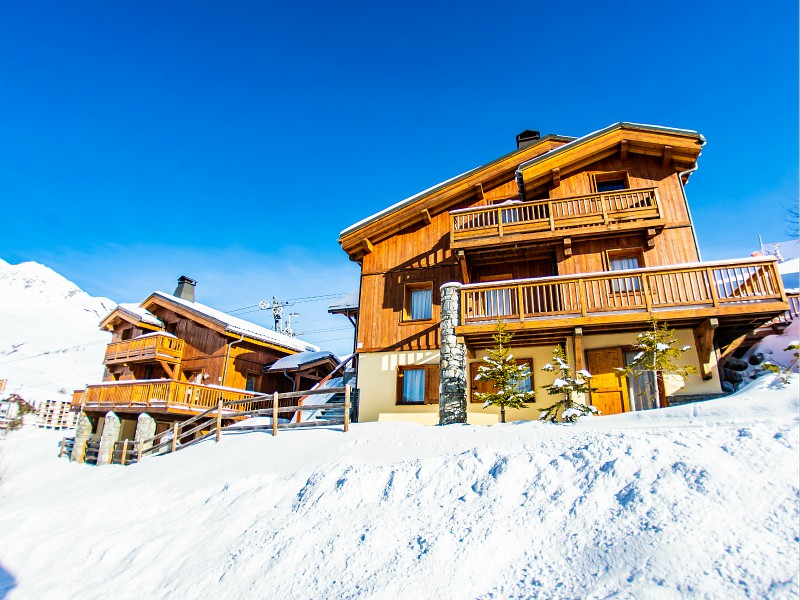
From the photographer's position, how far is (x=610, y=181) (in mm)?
16812

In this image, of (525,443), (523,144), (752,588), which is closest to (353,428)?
(525,443)

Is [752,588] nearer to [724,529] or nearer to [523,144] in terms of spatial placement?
[724,529]

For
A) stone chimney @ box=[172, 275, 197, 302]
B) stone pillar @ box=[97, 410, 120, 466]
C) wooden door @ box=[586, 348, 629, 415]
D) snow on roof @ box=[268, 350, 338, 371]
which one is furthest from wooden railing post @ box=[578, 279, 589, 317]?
stone chimney @ box=[172, 275, 197, 302]

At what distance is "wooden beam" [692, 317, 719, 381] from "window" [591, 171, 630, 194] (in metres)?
6.41

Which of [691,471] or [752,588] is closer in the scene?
[752,588]

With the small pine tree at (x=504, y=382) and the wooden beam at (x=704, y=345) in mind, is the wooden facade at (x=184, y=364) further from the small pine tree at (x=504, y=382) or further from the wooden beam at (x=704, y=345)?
the wooden beam at (x=704, y=345)

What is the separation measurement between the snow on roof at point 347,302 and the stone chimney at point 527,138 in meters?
9.32

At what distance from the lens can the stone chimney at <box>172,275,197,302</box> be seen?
30344 mm

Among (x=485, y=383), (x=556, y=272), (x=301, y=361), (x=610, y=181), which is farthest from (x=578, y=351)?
(x=301, y=361)

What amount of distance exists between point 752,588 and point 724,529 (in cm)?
71

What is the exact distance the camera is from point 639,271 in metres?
12.1

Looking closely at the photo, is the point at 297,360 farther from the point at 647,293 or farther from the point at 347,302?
the point at 647,293

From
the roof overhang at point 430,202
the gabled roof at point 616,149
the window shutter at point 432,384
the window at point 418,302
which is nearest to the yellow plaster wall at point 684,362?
the window shutter at point 432,384

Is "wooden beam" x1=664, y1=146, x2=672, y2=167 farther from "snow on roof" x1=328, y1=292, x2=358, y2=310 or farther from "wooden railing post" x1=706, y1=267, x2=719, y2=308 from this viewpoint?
"snow on roof" x1=328, y1=292, x2=358, y2=310
